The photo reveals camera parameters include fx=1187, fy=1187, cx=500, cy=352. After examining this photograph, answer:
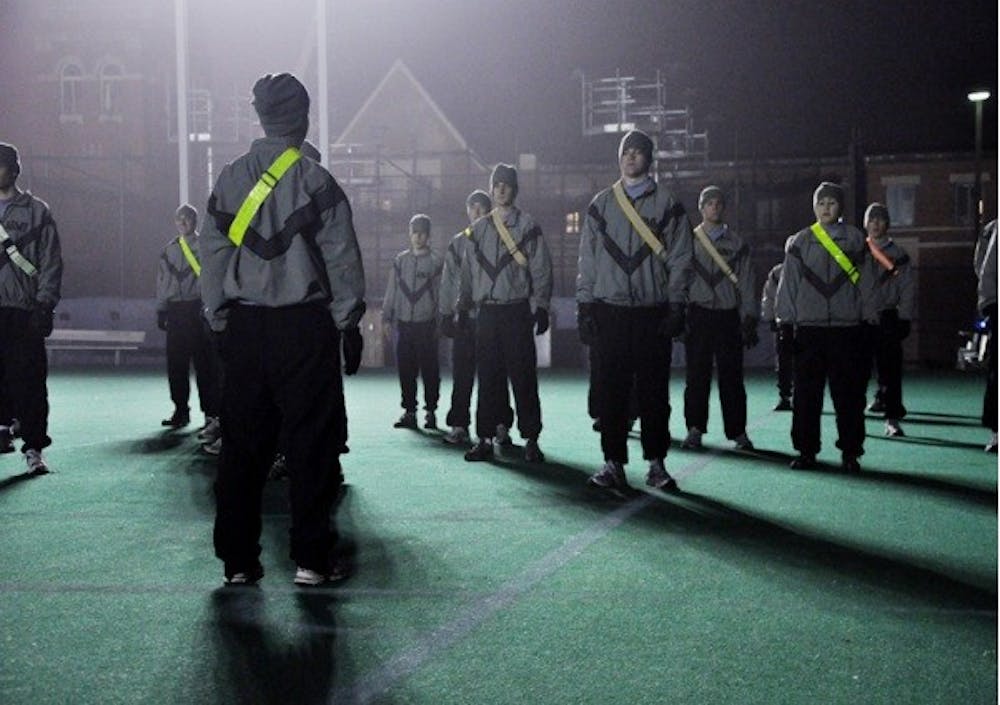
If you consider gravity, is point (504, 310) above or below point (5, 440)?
above

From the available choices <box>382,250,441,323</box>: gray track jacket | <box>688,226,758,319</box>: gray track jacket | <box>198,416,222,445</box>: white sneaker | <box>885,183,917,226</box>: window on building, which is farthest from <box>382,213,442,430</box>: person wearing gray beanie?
<box>885,183,917,226</box>: window on building

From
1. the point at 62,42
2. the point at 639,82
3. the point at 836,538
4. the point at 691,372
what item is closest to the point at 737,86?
the point at 639,82

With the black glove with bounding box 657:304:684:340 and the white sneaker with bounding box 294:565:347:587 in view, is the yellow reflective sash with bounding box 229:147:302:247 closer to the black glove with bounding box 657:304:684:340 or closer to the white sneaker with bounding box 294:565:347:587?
the white sneaker with bounding box 294:565:347:587

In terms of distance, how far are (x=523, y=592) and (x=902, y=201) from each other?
4092 centimetres

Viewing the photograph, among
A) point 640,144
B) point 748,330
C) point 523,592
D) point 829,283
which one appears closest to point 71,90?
point 748,330

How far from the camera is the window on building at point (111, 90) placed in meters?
38.2

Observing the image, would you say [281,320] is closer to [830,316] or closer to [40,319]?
[40,319]

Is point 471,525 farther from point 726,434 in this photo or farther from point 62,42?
point 62,42

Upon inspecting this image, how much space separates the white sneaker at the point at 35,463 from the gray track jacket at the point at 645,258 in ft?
13.4

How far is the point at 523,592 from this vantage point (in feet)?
15.5

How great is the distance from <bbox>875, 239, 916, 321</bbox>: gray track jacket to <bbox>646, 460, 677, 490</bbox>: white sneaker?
485 centimetres

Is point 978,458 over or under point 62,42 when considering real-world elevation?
under

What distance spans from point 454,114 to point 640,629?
40542mm

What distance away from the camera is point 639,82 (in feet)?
117
